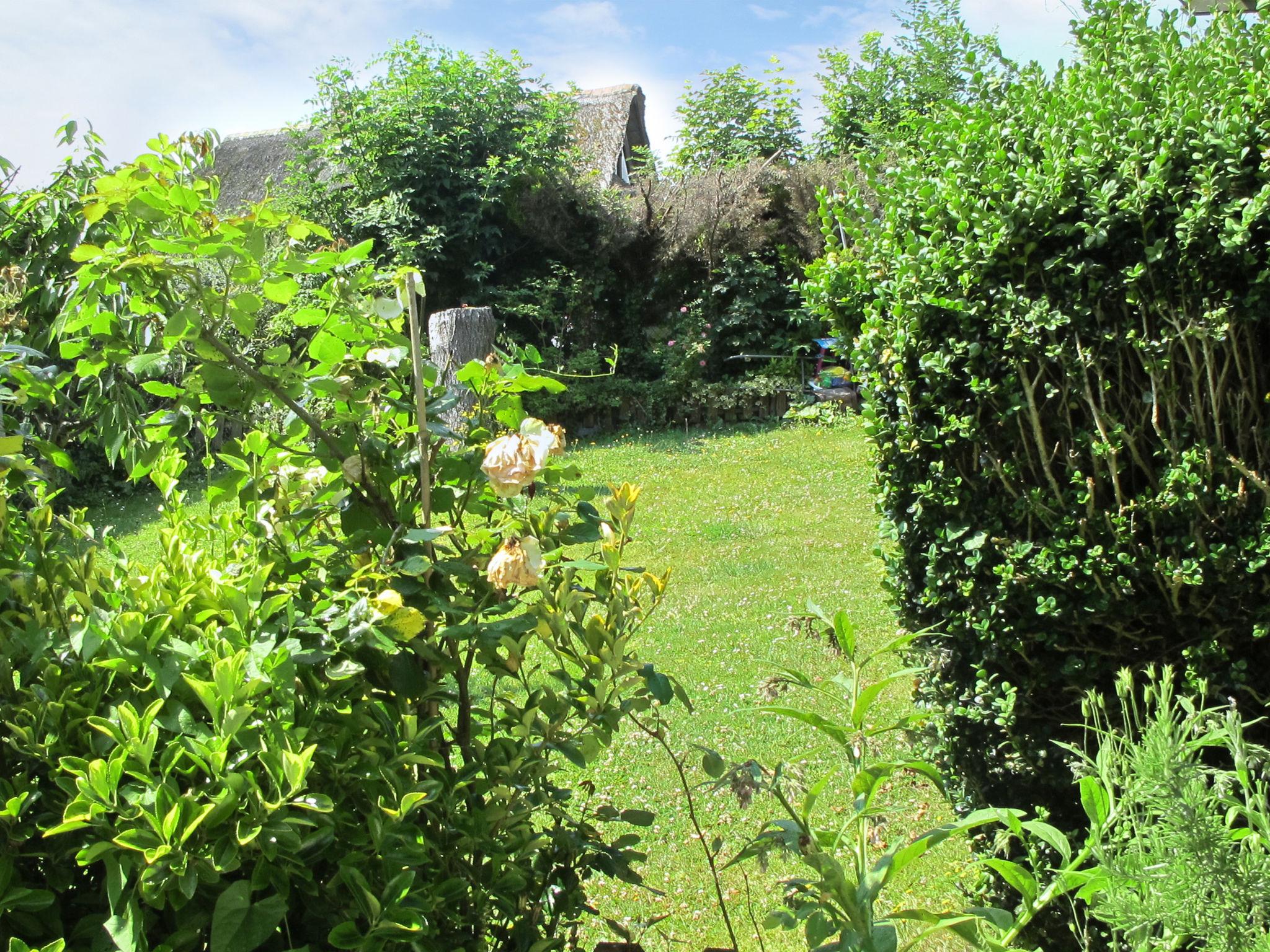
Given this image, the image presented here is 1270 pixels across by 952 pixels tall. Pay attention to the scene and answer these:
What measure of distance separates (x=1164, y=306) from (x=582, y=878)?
1.75 metres

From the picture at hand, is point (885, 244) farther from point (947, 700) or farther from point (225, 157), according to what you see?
point (225, 157)

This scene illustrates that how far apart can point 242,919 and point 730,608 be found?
189 inches

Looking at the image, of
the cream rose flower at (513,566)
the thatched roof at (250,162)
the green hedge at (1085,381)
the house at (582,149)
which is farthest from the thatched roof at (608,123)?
the cream rose flower at (513,566)

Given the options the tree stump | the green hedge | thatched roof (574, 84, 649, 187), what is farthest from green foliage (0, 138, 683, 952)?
thatched roof (574, 84, 649, 187)

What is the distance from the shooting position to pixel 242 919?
113 cm

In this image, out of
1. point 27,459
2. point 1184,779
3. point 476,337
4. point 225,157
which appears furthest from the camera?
point 225,157

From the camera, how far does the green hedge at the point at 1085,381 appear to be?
6.89 ft

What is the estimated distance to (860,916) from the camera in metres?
1.12

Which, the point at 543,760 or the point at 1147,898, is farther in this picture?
the point at 543,760

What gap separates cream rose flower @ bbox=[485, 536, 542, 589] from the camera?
4.15 feet

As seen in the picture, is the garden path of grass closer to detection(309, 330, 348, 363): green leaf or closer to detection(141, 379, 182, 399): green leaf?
detection(309, 330, 348, 363): green leaf

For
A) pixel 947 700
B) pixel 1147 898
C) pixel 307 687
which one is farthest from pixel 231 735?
pixel 947 700

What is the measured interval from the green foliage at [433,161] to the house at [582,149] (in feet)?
10.6

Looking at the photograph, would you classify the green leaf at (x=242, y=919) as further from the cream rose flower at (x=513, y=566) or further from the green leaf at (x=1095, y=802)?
the green leaf at (x=1095, y=802)
